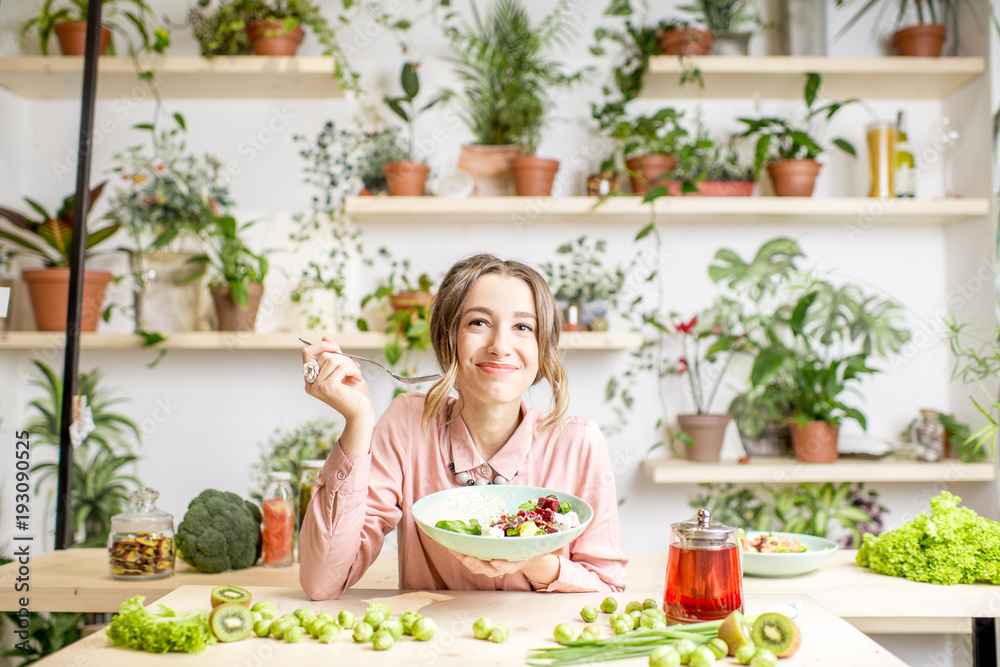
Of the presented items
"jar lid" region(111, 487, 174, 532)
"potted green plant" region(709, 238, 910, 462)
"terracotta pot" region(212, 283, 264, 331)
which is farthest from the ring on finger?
"potted green plant" region(709, 238, 910, 462)

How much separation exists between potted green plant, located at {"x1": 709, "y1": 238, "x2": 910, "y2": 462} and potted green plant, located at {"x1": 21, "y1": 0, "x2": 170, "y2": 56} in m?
2.21

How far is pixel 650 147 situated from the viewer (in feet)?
8.46

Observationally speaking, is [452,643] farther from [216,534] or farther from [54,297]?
[54,297]

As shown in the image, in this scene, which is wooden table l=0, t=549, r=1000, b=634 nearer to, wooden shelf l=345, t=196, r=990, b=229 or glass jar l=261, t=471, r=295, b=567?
glass jar l=261, t=471, r=295, b=567

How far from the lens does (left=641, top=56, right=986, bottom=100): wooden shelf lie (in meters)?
2.49

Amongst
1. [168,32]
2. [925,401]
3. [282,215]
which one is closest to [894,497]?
[925,401]

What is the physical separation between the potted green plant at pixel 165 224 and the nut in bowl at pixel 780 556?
199 centimetres

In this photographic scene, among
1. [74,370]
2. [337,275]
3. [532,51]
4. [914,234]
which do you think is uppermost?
[532,51]

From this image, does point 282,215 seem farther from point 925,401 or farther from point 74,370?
point 925,401

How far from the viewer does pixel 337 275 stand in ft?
8.76

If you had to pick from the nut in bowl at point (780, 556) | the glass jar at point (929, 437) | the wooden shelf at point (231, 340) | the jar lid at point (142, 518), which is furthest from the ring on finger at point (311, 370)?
the glass jar at point (929, 437)

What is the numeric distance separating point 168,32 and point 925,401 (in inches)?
125

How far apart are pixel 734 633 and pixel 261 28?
2391 millimetres

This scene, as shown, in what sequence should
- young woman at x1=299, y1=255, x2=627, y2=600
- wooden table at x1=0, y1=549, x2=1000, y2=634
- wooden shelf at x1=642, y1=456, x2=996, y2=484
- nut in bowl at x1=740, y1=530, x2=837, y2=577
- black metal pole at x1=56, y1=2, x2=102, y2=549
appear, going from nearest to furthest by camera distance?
young woman at x1=299, y1=255, x2=627, y2=600, wooden table at x1=0, y1=549, x2=1000, y2=634, nut in bowl at x1=740, y1=530, x2=837, y2=577, black metal pole at x1=56, y1=2, x2=102, y2=549, wooden shelf at x1=642, y1=456, x2=996, y2=484
